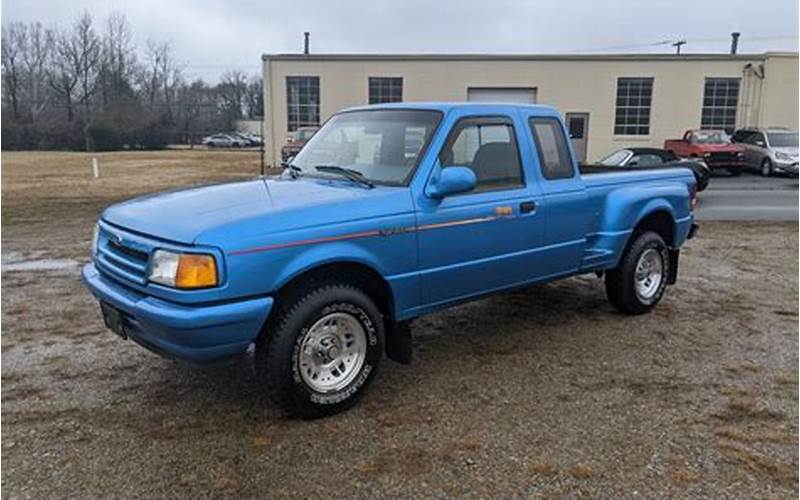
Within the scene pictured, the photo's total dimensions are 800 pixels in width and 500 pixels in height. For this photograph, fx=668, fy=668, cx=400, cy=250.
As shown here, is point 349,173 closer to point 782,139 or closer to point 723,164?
point 723,164

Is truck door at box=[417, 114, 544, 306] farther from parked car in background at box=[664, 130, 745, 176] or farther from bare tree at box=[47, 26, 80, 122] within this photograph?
bare tree at box=[47, 26, 80, 122]

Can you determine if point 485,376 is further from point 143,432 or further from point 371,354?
point 143,432

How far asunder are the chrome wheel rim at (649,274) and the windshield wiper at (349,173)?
3088mm

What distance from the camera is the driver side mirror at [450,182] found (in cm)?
433

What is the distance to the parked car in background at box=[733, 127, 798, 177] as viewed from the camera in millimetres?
24531

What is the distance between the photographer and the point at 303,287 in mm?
3957

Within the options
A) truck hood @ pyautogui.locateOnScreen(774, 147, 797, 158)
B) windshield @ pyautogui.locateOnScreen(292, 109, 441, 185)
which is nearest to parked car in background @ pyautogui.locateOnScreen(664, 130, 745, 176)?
truck hood @ pyautogui.locateOnScreen(774, 147, 797, 158)

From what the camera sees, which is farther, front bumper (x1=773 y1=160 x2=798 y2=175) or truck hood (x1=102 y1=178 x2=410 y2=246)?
front bumper (x1=773 y1=160 x2=798 y2=175)

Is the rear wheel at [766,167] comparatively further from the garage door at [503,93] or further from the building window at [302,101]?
the building window at [302,101]

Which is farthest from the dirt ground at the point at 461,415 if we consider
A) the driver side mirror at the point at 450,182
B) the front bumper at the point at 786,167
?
the front bumper at the point at 786,167

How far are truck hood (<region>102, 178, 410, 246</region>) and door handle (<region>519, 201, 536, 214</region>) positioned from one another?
1.08m

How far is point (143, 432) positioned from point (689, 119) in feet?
101

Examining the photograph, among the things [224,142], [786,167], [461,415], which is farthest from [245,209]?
[224,142]

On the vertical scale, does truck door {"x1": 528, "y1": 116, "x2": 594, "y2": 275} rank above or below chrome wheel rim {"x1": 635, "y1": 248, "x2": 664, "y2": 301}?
above
